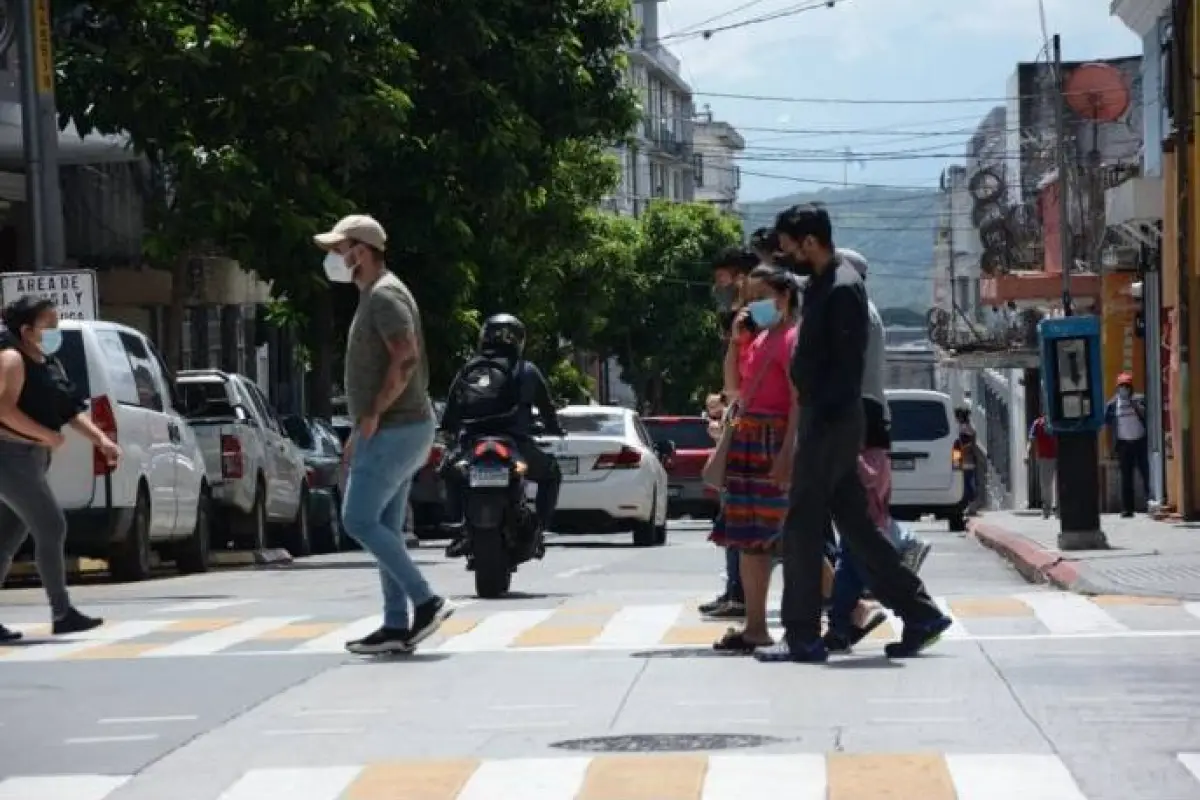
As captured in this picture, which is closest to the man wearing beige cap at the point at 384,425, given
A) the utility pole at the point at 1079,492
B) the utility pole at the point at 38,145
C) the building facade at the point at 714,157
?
the utility pole at the point at 1079,492

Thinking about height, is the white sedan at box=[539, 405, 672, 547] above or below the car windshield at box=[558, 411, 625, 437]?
below

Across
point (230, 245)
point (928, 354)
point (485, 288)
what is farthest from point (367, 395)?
point (928, 354)

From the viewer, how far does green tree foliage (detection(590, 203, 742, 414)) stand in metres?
91.0

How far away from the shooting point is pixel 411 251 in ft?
126

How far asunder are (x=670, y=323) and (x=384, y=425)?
78548mm

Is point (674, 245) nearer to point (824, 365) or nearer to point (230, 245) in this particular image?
point (230, 245)

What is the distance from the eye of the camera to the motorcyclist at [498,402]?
17.9 meters

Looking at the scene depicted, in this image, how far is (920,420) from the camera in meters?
37.7

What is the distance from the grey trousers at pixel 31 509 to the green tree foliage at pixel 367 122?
14.3 m

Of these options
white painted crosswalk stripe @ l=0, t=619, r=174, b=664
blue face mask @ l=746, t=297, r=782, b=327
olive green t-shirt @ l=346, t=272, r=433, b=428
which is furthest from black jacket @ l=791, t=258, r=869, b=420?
white painted crosswalk stripe @ l=0, t=619, r=174, b=664

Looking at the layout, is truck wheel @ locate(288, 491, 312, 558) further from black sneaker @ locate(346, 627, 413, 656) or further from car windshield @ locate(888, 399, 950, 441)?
black sneaker @ locate(346, 627, 413, 656)

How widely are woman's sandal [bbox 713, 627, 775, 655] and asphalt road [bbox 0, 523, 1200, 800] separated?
20 cm

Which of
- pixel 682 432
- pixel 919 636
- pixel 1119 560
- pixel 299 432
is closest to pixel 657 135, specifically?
pixel 682 432

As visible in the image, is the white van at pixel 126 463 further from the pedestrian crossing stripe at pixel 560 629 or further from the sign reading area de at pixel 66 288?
the pedestrian crossing stripe at pixel 560 629
